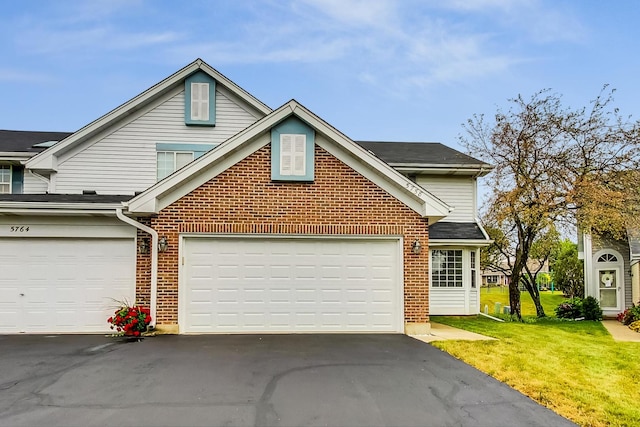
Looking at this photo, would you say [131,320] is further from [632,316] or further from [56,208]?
[632,316]

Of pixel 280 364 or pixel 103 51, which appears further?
pixel 103 51

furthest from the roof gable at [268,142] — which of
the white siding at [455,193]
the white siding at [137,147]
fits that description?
the white siding at [455,193]

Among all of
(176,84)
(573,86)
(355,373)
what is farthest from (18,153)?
(573,86)

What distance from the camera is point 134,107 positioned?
1352 cm

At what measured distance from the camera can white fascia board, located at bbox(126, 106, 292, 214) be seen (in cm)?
953

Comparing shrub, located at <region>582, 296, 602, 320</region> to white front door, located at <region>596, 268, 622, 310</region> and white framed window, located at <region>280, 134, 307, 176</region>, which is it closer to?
white front door, located at <region>596, 268, 622, 310</region>

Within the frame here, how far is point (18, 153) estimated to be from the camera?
14.0m

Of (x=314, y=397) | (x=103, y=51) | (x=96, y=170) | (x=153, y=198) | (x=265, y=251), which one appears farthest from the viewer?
(x=103, y=51)

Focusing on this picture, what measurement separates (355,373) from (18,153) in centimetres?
1348

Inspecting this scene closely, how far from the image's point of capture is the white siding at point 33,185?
14156mm

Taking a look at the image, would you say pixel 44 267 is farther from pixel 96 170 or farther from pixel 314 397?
pixel 314 397

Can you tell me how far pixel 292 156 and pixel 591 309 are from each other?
1471cm

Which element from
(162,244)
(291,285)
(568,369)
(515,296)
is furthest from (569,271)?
(162,244)

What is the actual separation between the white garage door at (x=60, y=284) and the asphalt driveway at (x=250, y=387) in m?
1.53
